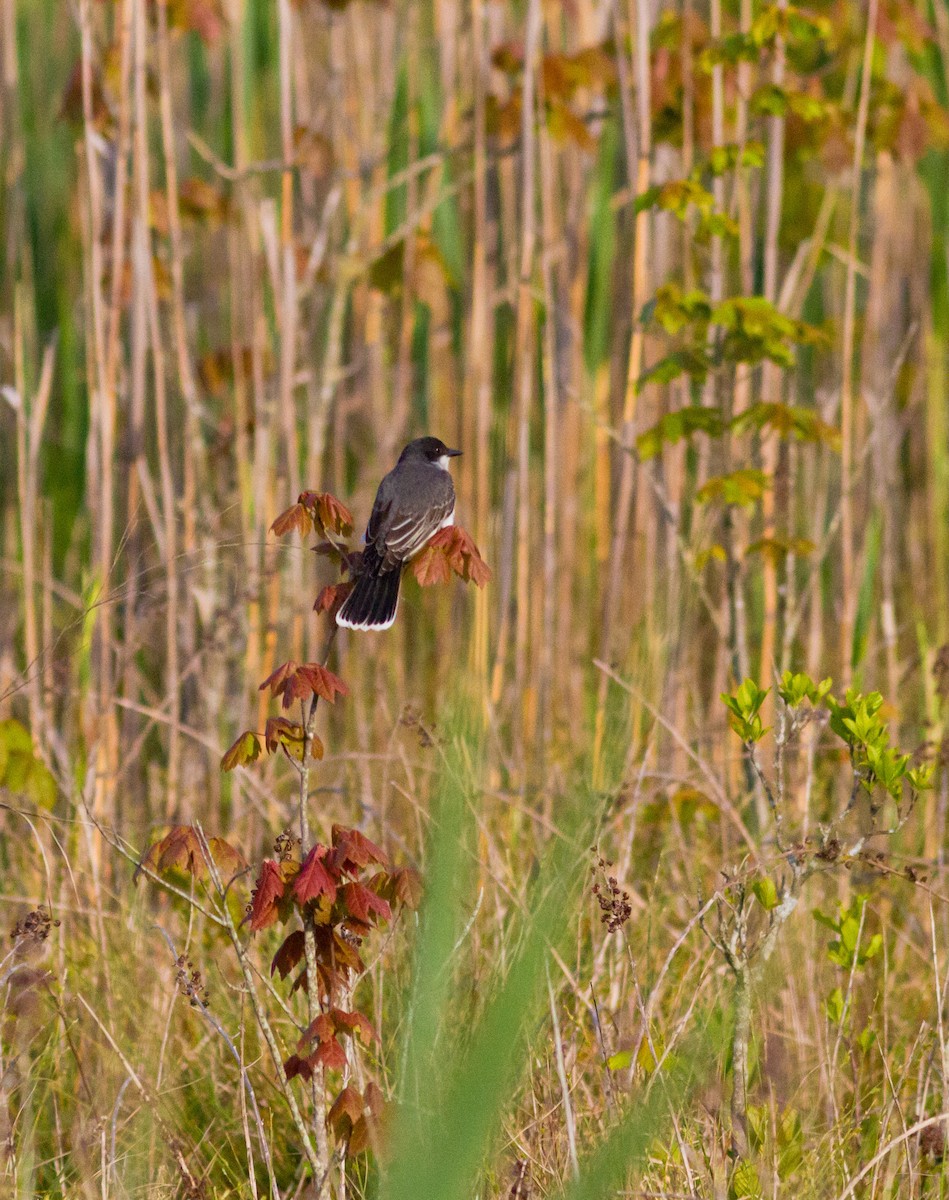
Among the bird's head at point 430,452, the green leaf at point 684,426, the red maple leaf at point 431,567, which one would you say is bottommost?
the red maple leaf at point 431,567

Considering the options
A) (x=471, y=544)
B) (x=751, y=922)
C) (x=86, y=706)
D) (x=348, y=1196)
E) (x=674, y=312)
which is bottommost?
(x=348, y=1196)

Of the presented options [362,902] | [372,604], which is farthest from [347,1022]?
[372,604]

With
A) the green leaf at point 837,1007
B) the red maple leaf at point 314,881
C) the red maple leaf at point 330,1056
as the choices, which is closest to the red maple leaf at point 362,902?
the red maple leaf at point 314,881

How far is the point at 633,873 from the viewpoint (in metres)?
3.08

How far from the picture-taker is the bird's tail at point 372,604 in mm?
2123

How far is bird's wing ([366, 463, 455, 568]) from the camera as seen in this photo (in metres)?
2.45

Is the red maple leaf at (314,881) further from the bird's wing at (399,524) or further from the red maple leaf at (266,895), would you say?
the bird's wing at (399,524)

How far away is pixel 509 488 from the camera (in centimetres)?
347

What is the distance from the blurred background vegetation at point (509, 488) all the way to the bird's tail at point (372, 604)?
0.43ft

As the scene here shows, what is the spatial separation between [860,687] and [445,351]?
1519 millimetres

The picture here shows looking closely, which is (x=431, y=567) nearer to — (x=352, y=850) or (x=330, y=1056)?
(x=352, y=850)

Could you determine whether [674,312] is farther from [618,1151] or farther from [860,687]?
[618,1151]

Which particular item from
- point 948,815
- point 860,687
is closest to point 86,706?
point 860,687

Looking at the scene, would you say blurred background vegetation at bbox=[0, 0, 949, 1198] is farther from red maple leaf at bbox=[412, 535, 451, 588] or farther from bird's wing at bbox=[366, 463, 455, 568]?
red maple leaf at bbox=[412, 535, 451, 588]
